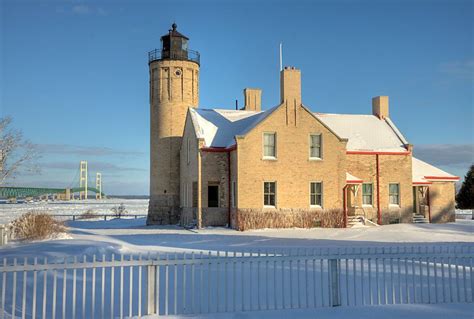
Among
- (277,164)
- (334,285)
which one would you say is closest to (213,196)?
(277,164)

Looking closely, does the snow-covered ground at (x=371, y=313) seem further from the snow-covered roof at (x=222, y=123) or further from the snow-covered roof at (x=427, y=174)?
the snow-covered roof at (x=427, y=174)

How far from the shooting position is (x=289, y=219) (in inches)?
1120

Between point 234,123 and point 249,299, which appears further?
point 234,123

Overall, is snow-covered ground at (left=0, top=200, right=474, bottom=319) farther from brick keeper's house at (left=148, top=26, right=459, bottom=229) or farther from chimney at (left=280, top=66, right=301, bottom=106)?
chimney at (left=280, top=66, right=301, bottom=106)

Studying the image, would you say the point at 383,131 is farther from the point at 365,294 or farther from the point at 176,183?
the point at 365,294

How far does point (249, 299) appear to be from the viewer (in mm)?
10258

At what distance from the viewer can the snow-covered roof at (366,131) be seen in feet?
109

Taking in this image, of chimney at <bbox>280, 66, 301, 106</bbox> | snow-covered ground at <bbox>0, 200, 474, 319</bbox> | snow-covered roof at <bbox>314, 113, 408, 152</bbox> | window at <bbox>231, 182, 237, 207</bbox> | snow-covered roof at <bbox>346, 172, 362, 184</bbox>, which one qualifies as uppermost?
chimney at <bbox>280, 66, 301, 106</bbox>

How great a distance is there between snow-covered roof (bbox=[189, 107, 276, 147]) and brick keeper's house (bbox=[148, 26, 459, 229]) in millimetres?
70

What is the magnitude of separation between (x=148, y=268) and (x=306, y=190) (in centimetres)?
2083

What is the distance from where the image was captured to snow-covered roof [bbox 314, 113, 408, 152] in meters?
33.1

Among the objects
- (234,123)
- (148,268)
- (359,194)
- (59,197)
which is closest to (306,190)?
(359,194)

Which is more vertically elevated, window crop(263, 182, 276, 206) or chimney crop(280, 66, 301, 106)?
chimney crop(280, 66, 301, 106)

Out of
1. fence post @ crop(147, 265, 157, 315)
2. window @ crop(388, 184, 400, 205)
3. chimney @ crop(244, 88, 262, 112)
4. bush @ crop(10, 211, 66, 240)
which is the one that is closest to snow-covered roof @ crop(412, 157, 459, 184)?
window @ crop(388, 184, 400, 205)
